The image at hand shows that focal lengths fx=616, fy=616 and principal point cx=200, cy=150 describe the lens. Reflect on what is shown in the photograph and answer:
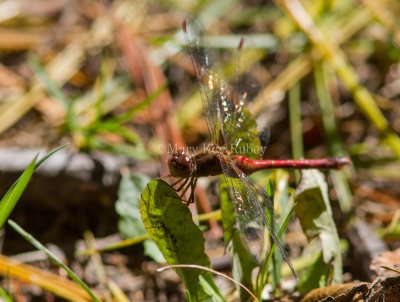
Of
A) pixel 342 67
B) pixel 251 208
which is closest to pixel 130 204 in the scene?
pixel 251 208

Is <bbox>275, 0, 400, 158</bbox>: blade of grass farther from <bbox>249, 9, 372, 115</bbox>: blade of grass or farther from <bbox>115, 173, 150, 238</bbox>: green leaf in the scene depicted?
<bbox>115, 173, 150, 238</bbox>: green leaf

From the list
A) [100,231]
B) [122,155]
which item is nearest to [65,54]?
[122,155]

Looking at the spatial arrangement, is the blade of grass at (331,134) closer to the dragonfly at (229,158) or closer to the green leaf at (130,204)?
the dragonfly at (229,158)

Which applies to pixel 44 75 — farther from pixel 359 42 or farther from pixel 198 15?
pixel 359 42

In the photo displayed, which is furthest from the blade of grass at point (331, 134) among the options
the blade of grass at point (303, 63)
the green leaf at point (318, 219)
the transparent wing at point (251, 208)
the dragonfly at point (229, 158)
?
the transparent wing at point (251, 208)

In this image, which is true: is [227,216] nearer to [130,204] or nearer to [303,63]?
[130,204]

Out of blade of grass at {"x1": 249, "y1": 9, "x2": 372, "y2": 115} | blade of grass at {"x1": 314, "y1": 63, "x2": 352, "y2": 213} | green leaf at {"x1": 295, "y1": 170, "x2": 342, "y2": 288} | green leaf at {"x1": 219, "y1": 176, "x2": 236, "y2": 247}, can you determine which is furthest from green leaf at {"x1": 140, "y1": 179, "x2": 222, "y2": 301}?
blade of grass at {"x1": 249, "y1": 9, "x2": 372, "y2": 115}
